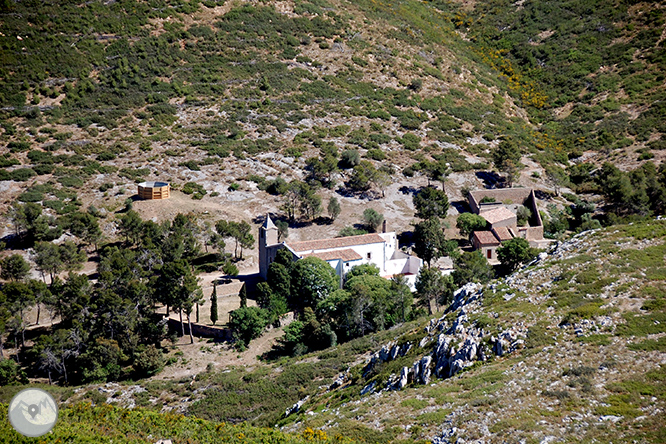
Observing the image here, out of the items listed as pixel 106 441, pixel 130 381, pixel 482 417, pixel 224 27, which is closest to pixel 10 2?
pixel 224 27

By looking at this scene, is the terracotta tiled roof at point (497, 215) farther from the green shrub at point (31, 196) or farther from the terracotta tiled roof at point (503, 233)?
the green shrub at point (31, 196)

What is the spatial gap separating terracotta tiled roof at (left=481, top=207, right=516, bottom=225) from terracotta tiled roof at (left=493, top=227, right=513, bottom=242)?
1.56m

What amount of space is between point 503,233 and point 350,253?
2240 cm

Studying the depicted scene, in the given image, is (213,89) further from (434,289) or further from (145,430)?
(145,430)

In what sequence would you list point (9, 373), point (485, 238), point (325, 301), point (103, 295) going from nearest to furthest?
point (9, 373), point (103, 295), point (325, 301), point (485, 238)

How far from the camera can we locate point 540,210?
81.6 metres

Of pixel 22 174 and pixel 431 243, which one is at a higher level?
→ pixel 22 174

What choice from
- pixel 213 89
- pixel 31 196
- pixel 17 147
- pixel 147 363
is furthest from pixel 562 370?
pixel 213 89

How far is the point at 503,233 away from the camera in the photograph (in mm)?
72312

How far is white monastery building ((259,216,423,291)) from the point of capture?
2429 inches

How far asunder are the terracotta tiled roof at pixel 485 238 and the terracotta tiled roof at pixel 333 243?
14.5 meters

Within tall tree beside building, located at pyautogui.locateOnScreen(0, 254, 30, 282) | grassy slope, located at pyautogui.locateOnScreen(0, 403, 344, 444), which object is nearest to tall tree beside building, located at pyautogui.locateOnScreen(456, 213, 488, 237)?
tall tree beside building, located at pyautogui.locateOnScreen(0, 254, 30, 282)

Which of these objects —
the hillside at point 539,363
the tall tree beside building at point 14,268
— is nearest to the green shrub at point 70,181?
the tall tree beside building at point 14,268

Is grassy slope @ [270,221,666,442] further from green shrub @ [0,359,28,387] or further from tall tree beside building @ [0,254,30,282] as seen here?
tall tree beside building @ [0,254,30,282]
